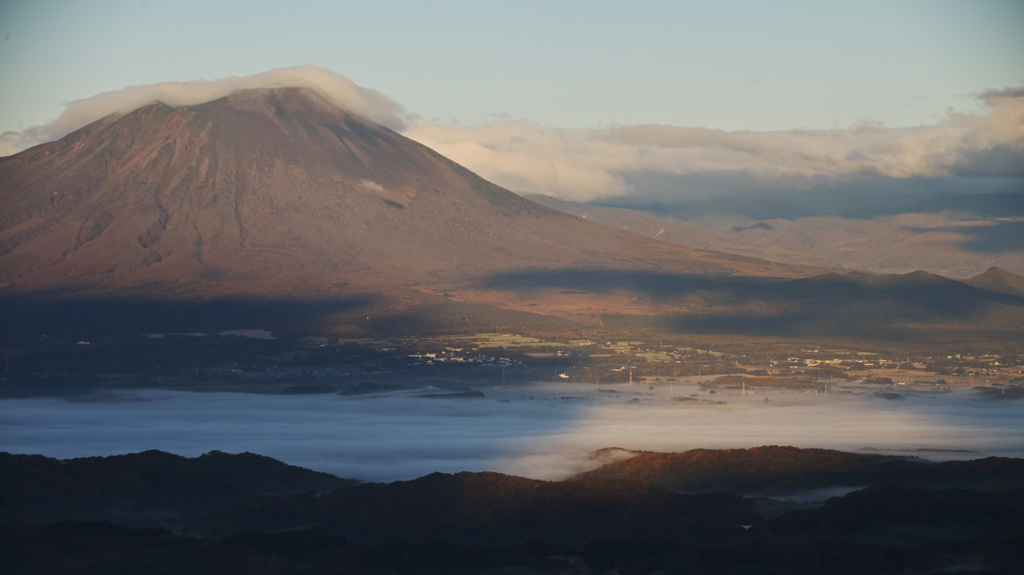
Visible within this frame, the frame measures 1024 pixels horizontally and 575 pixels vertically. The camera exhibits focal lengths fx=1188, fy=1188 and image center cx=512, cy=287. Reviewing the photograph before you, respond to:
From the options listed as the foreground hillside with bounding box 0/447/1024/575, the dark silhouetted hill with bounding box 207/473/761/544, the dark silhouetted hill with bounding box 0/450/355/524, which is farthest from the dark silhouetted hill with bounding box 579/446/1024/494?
the dark silhouetted hill with bounding box 0/450/355/524

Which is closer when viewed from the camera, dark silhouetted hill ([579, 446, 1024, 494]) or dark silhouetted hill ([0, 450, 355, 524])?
dark silhouetted hill ([0, 450, 355, 524])

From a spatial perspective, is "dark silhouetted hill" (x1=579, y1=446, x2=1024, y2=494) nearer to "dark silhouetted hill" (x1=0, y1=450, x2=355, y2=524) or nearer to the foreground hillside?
the foreground hillside

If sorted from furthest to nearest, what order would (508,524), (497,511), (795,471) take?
(795,471)
(497,511)
(508,524)

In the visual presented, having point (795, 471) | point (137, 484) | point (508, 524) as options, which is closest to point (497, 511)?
point (508, 524)

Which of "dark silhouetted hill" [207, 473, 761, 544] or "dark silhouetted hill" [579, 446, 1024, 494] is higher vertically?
"dark silhouetted hill" [579, 446, 1024, 494]

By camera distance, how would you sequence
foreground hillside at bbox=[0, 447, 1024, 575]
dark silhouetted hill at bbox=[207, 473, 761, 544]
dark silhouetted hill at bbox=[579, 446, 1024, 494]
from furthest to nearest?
dark silhouetted hill at bbox=[579, 446, 1024, 494]
dark silhouetted hill at bbox=[207, 473, 761, 544]
foreground hillside at bbox=[0, 447, 1024, 575]

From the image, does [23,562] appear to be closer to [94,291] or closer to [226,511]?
[226,511]

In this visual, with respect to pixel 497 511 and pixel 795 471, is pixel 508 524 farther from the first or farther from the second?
pixel 795 471

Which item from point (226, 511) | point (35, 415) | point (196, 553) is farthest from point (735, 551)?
point (35, 415)
